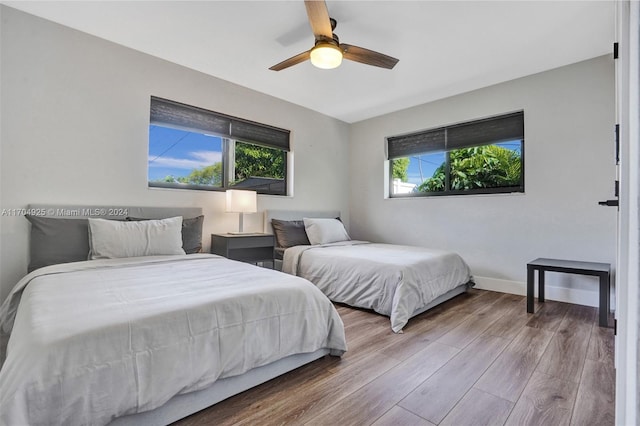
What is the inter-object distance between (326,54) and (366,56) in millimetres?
408

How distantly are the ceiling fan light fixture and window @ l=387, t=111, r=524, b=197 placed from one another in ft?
7.90

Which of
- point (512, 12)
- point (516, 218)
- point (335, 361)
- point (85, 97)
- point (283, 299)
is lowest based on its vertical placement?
point (335, 361)

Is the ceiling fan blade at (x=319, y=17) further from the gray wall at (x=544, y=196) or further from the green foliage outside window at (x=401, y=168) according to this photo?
the green foliage outside window at (x=401, y=168)

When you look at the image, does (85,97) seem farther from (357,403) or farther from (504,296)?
(504,296)

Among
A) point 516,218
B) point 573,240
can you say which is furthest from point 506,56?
point 573,240

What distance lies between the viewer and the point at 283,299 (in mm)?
1700

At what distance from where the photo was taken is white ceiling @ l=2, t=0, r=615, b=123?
7.62 feet

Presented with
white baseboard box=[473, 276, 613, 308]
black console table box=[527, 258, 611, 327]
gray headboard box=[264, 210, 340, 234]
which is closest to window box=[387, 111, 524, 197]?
black console table box=[527, 258, 611, 327]

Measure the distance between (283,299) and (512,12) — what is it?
9.07ft

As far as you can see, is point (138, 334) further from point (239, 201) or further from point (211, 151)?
point (211, 151)

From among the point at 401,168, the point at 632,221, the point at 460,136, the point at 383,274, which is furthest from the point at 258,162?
the point at 632,221

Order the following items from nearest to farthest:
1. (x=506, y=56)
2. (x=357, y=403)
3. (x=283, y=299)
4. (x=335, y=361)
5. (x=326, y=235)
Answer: (x=357, y=403) < (x=283, y=299) < (x=335, y=361) < (x=506, y=56) < (x=326, y=235)

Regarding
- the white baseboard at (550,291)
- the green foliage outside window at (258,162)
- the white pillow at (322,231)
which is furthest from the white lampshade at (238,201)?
the white baseboard at (550,291)

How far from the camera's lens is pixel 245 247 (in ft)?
10.9
